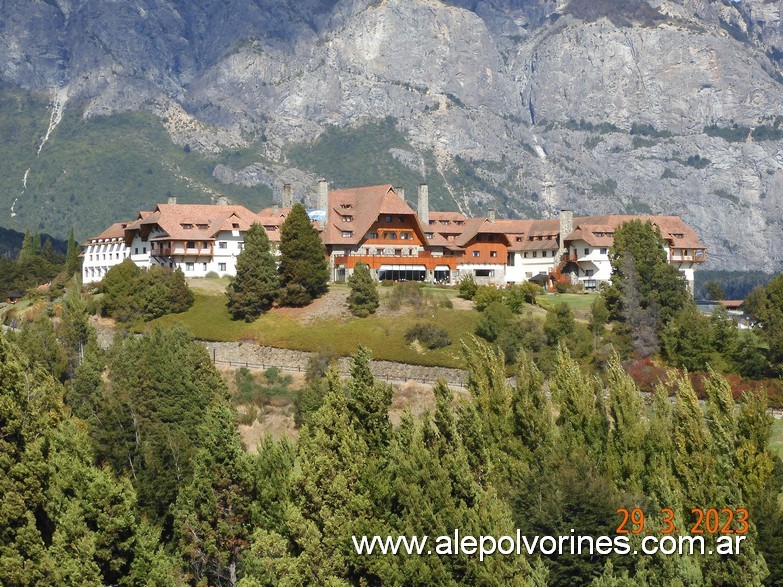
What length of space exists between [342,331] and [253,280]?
908cm

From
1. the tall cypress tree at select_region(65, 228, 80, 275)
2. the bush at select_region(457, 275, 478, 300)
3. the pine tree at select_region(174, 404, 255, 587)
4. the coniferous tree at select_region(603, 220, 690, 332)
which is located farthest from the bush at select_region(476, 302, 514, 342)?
the tall cypress tree at select_region(65, 228, 80, 275)

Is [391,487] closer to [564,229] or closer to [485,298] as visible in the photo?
[485,298]

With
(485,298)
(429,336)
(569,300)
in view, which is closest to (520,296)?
(485,298)

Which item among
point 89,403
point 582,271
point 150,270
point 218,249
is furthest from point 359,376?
point 582,271

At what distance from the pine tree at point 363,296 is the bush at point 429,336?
200 inches

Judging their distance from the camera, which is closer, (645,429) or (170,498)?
(645,429)

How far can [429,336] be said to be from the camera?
94000 mm

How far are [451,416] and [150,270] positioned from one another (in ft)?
198

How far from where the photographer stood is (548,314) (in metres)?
96.2

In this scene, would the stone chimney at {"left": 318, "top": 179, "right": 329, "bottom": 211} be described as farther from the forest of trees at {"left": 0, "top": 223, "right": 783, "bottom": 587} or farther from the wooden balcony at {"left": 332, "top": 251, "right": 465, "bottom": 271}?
the forest of trees at {"left": 0, "top": 223, "right": 783, "bottom": 587}

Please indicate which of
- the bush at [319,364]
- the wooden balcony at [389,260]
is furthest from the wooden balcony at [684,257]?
the bush at [319,364]

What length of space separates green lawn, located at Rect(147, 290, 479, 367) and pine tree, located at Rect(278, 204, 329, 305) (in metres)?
2.51

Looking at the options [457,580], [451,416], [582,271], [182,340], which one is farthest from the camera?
[582,271]

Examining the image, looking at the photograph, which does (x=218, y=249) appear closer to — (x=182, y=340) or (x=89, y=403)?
(x=182, y=340)
